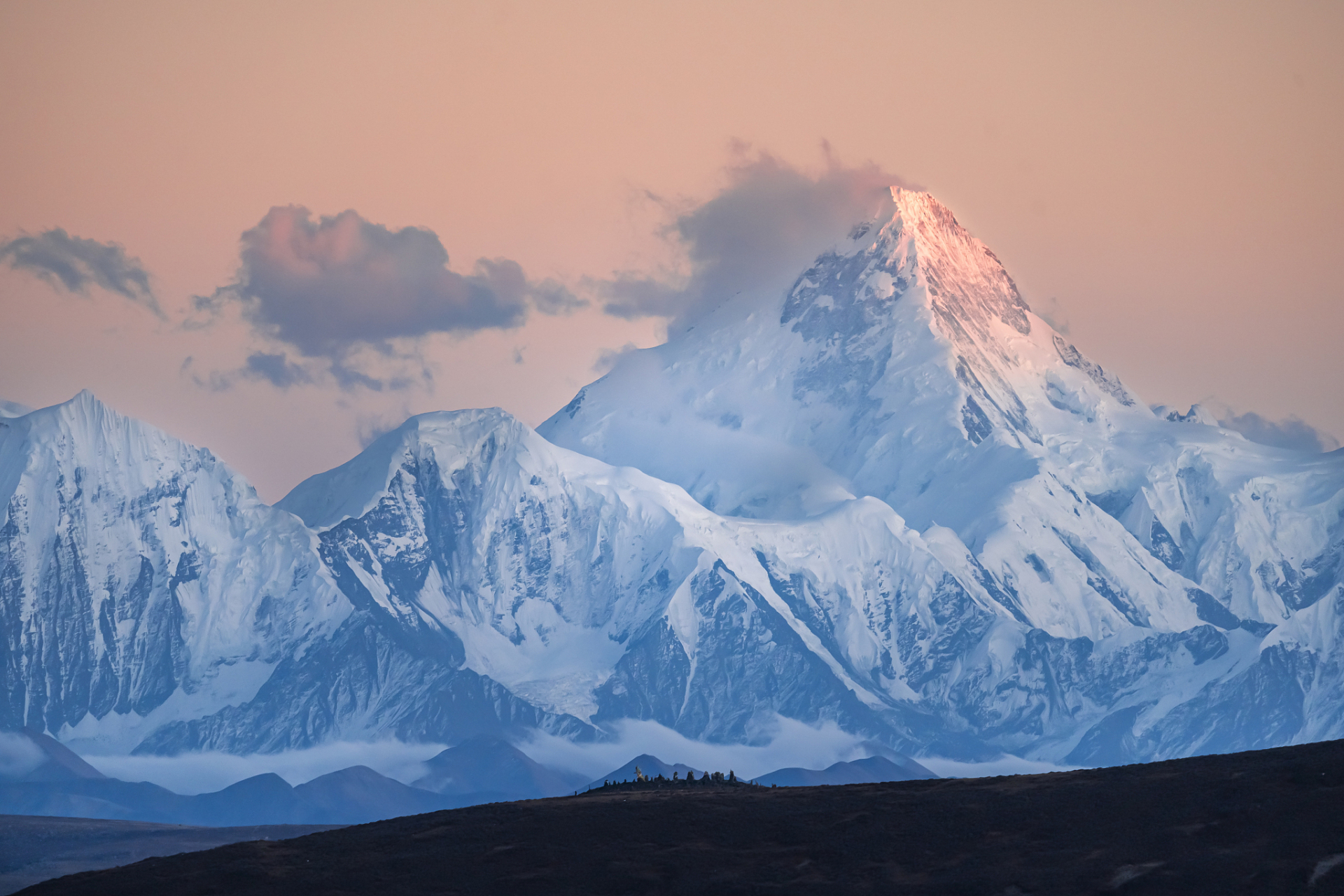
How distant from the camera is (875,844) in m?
105

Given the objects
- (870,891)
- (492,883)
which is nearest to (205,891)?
(492,883)

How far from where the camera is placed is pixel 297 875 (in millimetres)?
109250

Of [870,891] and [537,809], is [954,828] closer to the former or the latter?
[870,891]

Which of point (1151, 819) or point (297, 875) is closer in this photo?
point (1151, 819)

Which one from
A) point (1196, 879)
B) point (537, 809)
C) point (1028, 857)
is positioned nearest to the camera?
point (1196, 879)

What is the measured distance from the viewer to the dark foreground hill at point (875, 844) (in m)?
95.6

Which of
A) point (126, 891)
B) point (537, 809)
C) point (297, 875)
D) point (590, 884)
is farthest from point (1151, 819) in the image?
point (126, 891)

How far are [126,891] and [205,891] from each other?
4.46 metres

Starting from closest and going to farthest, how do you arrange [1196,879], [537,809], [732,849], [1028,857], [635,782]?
[1196,879], [1028,857], [732,849], [537,809], [635,782]

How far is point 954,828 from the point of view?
10544 centimetres

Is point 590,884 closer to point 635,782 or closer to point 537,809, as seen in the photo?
point 537,809

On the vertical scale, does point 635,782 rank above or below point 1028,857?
above

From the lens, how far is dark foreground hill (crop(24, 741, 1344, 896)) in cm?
9562

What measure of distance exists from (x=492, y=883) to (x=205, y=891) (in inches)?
608
